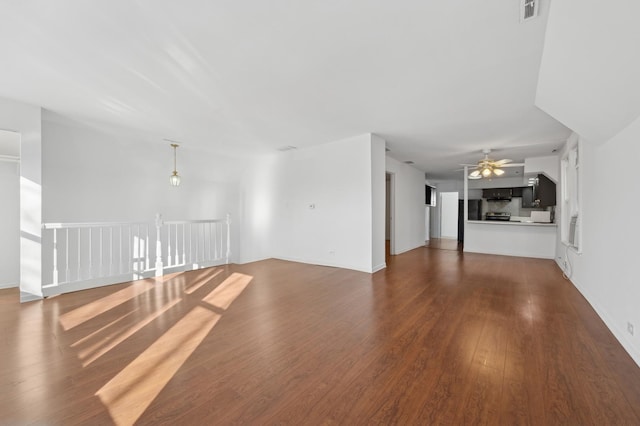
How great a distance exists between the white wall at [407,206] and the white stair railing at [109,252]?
486 cm

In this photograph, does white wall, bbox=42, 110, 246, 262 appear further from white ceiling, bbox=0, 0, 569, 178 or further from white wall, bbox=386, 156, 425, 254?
white wall, bbox=386, 156, 425, 254

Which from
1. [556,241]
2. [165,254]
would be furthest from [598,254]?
[165,254]

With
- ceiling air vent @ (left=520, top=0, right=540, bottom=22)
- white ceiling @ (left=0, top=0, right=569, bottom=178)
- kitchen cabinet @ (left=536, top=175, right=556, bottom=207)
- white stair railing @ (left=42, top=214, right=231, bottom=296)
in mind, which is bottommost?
white stair railing @ (left=42, top=214, right=231, bottom=296)

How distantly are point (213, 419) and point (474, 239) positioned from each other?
8295mm

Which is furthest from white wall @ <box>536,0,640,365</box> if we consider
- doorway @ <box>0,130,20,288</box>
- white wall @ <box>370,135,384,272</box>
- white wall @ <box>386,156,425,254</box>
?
doorway @ <box>0,130,20,288</box>

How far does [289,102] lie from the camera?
3.51 meters

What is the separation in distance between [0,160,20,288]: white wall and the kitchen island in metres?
10.6

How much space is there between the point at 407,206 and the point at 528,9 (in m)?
6.57

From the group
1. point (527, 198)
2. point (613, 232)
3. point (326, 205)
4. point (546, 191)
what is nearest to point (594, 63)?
point (613, 232)

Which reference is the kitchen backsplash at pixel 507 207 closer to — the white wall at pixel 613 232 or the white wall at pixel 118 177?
the white wall at pixel 613 232

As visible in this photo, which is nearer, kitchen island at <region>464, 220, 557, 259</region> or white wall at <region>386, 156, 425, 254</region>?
kitchen island at <region>464, 220, 557, 259</region>

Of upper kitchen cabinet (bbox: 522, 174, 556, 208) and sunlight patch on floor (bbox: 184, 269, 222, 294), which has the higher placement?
upper kitchen cabinet (bbox: 522, 174, 556, 208)

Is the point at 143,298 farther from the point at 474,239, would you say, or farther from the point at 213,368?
the point at 474,239

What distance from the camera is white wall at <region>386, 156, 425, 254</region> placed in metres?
7.51
